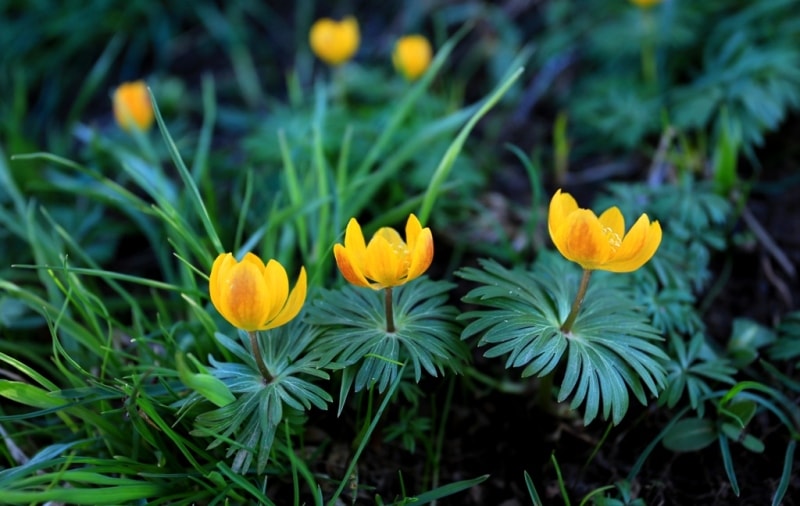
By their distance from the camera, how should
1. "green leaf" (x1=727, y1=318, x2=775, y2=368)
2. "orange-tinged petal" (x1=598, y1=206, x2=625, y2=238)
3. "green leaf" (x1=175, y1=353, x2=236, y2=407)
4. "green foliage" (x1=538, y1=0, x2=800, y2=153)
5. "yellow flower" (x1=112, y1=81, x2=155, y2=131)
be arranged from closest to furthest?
"green leaf" (x1=175, y1=353, x2=236, y2=407), "orange-tinged petal" (x1=598, y1=206, x2=625, y2=238), "green leaf" (x1=727, y1=318, x2=775, y2=368), "green foliage" (x1=538, y1=0, x2=800, y2=153), "yellow flower" (x1=112, y1=81, x2=155, y2=131)

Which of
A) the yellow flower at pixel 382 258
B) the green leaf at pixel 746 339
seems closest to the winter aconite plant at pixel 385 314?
the yellow flower at pixel 382 258

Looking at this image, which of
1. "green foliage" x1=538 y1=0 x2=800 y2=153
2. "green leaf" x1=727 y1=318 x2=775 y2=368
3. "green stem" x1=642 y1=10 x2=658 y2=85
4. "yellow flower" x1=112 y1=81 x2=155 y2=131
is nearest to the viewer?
"green leaf" x1=727 y1=318 x2=775 y2=368

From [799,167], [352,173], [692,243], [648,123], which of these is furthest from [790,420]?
[352,173]

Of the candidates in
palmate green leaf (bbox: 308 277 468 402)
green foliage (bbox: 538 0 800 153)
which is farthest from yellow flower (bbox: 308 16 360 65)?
palmate green leaf (bbox: 308 277 468 402)

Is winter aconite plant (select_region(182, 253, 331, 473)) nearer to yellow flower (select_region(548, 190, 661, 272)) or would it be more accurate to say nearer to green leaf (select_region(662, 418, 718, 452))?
yellow flower (select_region(548, 190, 661, 272))

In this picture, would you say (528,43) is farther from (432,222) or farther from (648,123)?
(432,222)

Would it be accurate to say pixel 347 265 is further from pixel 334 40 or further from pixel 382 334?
pixel 334 40

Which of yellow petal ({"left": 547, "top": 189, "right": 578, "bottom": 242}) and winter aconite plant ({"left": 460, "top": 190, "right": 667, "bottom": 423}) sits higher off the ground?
yellow petal ({"left": 547, "top": 189, "right": 578, "bottom": 242})
